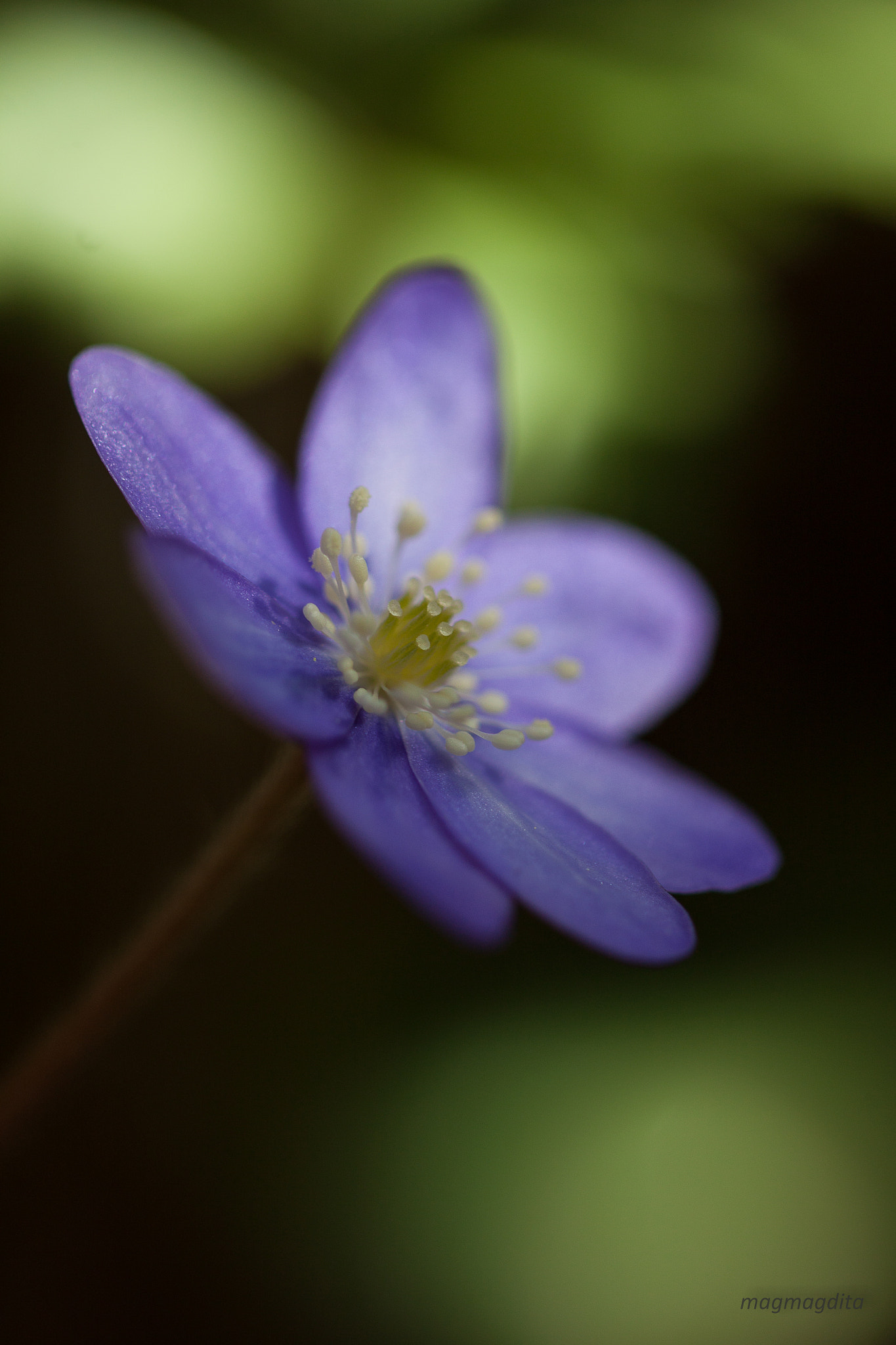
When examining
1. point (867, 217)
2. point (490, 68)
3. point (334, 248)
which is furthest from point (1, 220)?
point (867, 217)

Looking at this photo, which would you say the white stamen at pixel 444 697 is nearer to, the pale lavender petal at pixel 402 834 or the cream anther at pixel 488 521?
the pale lavender petal at pixel 402 834

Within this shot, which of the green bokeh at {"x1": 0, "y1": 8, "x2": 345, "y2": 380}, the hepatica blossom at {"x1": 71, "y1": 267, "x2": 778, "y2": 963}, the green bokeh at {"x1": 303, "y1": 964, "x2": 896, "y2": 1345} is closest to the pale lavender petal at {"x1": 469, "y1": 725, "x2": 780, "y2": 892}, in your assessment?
the hepatica blossom at {"x1": 71, "y1": 267, "x2": 778, "y2": 963}

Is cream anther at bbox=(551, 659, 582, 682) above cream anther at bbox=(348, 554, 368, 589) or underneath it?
above

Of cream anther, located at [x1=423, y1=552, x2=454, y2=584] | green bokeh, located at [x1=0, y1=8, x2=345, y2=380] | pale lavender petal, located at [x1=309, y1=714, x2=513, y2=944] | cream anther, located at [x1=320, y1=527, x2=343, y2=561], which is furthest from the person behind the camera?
green bokeh, located at [x1=0, y1=8, x2=345, y2=380]

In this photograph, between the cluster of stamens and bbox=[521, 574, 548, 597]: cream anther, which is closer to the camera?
the cluster of stamens

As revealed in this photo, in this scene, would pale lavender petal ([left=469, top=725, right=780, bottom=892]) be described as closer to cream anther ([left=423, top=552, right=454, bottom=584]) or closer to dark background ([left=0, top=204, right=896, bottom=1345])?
cream anther ([left=423, top=552, right=454, bottom=584])

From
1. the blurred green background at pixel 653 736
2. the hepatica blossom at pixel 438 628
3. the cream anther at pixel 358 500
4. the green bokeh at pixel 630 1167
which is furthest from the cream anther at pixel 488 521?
the green bokeh at pixel 630 1167
